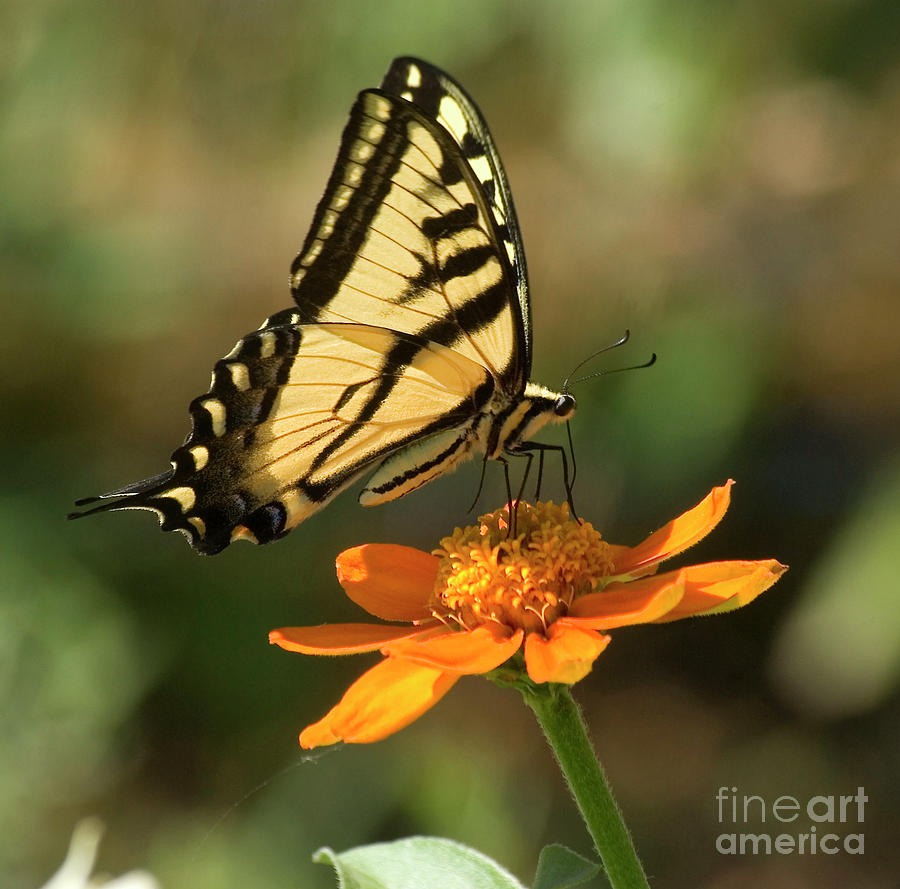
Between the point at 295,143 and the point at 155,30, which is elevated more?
the point at 155,30

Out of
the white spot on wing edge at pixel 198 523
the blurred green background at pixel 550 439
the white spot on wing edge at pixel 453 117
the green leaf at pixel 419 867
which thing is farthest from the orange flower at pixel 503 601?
the blurred green background at pixel 550 439

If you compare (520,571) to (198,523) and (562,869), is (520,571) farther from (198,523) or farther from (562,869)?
(198,523)

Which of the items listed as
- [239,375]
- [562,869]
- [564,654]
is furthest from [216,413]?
[562,869]

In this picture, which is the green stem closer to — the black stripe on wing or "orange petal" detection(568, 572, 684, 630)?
"orange petal" detection(568, 572, 684, 630)

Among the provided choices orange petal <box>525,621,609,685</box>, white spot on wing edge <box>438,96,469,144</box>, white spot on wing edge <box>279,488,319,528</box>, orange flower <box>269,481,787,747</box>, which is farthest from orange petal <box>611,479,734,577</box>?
white spot on wing edge <box>438,96,469,144</box>

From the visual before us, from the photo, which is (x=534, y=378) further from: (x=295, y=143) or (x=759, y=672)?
(x=295, y=143)

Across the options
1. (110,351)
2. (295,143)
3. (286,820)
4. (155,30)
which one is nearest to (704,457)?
(286,820)
